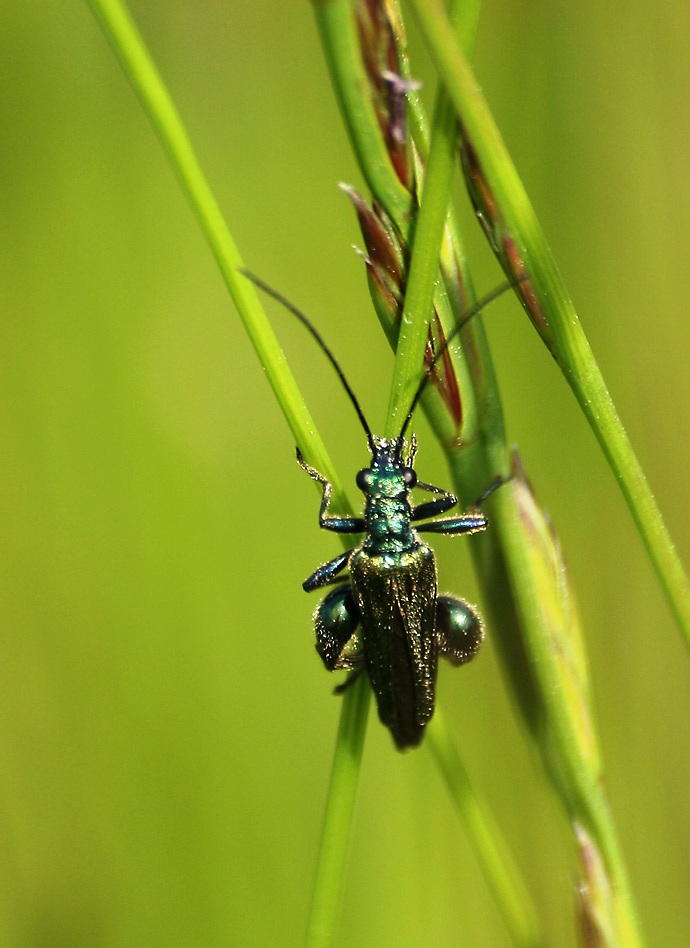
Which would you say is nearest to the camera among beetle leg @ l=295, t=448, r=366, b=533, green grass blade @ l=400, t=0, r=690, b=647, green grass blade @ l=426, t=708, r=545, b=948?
green grass blade @ l=400, t=0, r=690, b=647

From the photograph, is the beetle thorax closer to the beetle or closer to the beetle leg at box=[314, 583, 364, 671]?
the beetle

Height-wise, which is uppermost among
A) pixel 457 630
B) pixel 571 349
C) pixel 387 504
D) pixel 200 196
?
pixel 200 196

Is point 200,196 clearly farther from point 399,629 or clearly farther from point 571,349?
point 399,629

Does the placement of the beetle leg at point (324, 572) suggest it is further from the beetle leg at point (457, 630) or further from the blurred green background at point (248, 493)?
the blurred green background at point (248, 493)

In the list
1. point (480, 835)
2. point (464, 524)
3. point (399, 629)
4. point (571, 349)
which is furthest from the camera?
point (399, 629)

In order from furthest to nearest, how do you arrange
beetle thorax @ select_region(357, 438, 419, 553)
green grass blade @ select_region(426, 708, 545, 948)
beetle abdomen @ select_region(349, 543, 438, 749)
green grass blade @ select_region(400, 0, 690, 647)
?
beetle thorax @ select_region(357, 438, 419, 553), beetle abdomen @ select_region(349, 543, 438, 749), green grass blade @ select_region(426, 708, 545, 948), green grass blade @ select_region(400, 0, 690, 647)

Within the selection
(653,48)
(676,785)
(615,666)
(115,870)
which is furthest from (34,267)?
(676,785)

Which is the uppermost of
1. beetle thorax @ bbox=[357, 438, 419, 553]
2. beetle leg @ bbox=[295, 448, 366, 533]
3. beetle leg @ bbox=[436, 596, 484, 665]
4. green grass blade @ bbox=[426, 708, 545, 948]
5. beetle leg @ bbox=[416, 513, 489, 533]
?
beetle thorax @ bbox=[357, 438, 419, 553]

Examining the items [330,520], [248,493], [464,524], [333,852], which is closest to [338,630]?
[330,520]

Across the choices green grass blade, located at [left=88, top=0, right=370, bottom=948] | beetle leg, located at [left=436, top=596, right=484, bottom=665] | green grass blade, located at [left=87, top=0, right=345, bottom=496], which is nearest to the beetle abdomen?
beetle leg, located at [left=436, top=596, right=484, bottom=665]
